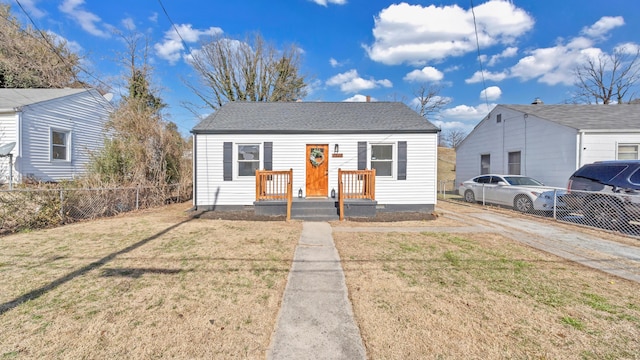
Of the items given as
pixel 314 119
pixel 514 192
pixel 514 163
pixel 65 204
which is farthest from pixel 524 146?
pixel 65 204

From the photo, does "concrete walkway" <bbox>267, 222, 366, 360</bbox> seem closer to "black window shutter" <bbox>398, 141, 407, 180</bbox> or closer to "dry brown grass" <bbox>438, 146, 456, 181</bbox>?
"black window shutter" <bbox>398, 141, 407, 180</bbox>

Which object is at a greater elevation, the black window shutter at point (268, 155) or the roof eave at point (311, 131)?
the roof eave at point (311, 131)

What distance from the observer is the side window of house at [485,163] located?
553 inches

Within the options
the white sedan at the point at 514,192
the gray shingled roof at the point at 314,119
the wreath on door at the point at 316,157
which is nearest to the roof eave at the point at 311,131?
the gray shingled roof at the point at 314,119

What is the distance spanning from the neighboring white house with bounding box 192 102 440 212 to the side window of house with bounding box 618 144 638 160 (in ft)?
28.0

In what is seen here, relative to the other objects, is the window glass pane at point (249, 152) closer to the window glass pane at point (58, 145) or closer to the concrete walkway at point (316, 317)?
the concrete walkway at point (316, 317)

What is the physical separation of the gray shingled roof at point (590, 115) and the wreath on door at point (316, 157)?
33.7ft

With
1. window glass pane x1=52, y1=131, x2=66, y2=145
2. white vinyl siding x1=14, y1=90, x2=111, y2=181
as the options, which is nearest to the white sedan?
white vinyl siding x1=14, y1=90, x2=111, y2=181

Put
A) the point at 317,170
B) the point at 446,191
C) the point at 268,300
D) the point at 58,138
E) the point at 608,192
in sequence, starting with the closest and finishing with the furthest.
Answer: the point at 268,300, the point at 608,192, the point at 317,170, the point at 58,138, the point at 446,191

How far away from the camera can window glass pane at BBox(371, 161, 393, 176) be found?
28.3ft

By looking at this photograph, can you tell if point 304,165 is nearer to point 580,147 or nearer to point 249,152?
point 249,152

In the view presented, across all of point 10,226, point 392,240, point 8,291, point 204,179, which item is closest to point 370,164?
point 392,240

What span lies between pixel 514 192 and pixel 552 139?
12.9 feet

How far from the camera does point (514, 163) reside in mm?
12586
